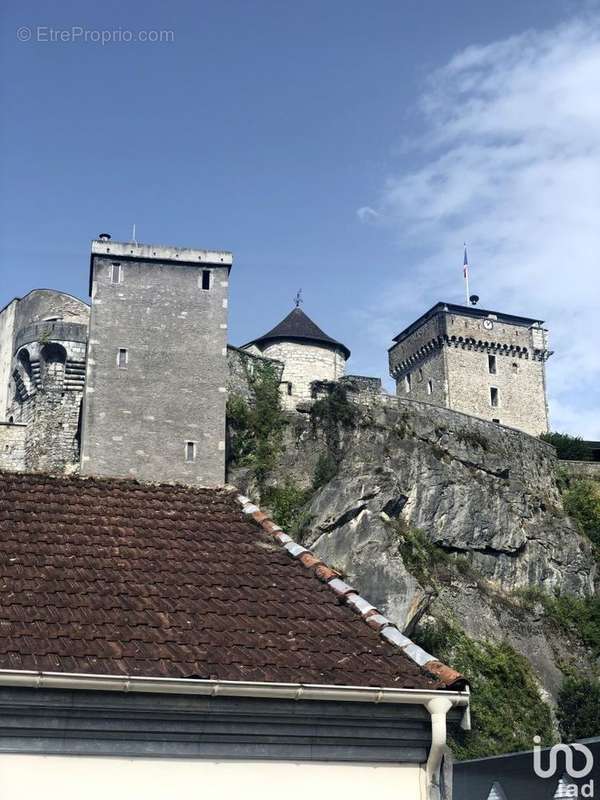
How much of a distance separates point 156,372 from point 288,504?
5.73 meters

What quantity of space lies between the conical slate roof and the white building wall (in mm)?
34150

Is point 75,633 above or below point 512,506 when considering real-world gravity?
below

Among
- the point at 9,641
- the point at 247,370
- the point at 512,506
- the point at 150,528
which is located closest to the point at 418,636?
the point at 512,506

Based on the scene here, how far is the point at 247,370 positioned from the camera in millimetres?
34844

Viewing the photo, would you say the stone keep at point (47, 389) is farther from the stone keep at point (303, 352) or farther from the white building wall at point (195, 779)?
the white building wall at point (195, 779)

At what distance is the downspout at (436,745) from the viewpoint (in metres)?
6.21

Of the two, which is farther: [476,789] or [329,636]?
[329,636]

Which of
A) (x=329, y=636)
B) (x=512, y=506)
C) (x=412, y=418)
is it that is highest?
(x=412, y=418)

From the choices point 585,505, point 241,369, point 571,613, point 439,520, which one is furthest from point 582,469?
point 241,369

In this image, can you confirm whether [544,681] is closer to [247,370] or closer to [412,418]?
[412,418]

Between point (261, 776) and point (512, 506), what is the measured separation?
3014 cm

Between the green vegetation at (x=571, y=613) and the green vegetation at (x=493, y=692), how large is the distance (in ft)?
11.3

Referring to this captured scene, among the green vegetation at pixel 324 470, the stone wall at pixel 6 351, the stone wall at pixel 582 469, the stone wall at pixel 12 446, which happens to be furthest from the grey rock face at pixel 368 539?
the stone wall at pixel 6 351

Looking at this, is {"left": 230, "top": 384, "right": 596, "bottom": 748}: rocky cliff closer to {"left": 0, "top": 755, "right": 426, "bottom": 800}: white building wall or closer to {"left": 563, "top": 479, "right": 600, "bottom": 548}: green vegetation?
{"left": 563, "top": 479, "right": 600, "bottom": 548}: green vegetation
